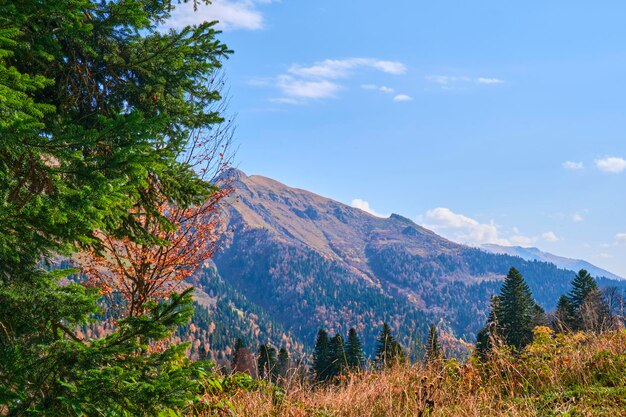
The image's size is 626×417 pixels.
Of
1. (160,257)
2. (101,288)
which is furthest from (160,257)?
(101,288)

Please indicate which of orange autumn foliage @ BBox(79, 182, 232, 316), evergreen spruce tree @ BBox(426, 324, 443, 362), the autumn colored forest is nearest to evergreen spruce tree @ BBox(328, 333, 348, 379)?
the autumn colored forest

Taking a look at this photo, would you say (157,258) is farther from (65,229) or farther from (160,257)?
(65,229)

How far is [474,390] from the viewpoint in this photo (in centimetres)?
595

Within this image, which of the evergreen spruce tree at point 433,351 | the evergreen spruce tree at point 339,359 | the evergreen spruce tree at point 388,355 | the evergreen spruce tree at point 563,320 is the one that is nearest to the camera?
the evergreen spruce tree at point 339,359

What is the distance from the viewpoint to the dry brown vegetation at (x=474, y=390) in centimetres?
493

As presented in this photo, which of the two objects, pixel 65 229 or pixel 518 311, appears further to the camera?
pixel 518 311

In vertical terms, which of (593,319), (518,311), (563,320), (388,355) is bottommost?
(518,311)

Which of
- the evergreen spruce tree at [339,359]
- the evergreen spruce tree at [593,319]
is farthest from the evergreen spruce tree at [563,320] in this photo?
the evergreen spruce tree at [339,359]

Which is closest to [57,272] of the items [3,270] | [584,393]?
[3,270]

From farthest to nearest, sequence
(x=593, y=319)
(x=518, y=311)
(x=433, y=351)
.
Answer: (x=518, y=311) → (x=593, y=319) → (x=433, y=351)

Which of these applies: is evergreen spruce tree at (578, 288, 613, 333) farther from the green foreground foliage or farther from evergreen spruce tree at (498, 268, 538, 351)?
evergreen spruce tree at (498, 268, 538, 351)

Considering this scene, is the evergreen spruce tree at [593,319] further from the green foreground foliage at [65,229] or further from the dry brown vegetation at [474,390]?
the green foreground foliage at [65,229]

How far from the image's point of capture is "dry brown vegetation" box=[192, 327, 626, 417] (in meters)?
4.93

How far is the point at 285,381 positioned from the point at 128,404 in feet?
8.37
